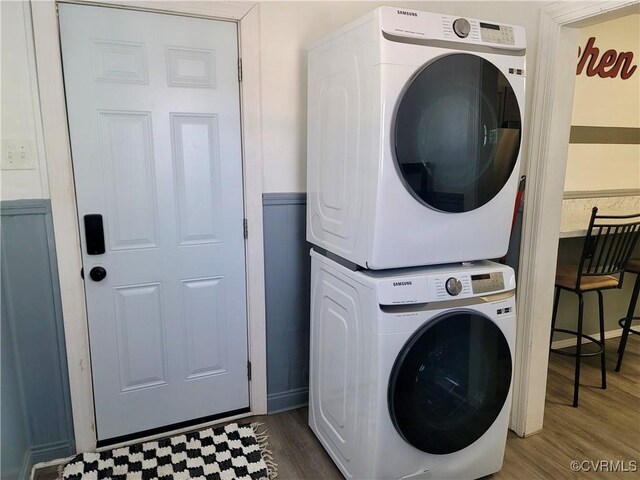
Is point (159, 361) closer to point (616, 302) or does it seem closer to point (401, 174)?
point (401, 174)

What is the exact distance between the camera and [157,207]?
200cm

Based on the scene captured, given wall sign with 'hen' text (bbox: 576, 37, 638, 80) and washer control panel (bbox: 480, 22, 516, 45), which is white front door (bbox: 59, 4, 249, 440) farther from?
wall sign with 'hen' text (bbox: 576, 37, 638, 80)

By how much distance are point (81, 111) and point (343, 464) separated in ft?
5.94

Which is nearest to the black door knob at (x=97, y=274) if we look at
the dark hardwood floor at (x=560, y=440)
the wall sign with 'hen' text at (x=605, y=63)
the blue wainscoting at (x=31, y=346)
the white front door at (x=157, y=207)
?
the white front door at (x=157, y=207)

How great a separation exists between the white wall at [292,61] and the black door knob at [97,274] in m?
0.81

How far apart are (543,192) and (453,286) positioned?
80cm

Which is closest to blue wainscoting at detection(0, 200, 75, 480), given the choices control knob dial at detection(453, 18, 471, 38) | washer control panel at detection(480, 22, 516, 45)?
control knob dial at detection(453, 18, 471, 38)

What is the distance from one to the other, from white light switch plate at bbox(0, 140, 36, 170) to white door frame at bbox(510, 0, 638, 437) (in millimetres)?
2141

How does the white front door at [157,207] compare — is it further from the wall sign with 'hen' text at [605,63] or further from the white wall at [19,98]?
the wall sign with 'hen' text at [605,63]

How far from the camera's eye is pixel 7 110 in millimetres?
1654

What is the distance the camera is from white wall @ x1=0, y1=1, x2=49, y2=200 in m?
1.62

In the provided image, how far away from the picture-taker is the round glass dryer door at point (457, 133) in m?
1.46

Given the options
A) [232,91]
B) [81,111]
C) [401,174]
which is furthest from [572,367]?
[81,111]

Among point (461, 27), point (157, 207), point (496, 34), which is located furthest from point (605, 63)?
point (157, 207)
